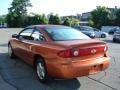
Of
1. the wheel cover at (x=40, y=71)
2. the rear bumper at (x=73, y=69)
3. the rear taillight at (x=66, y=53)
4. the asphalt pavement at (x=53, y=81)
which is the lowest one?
the asphalt pavement at (x=53, y=81)

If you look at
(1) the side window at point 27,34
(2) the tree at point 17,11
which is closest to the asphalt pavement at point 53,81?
(1) the side window at point 27,34

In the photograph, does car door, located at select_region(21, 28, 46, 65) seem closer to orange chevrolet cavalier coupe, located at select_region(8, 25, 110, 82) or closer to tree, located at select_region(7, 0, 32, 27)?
orange chevrolet cavalier coupe, located at select_region(8, 25, 110, 82)

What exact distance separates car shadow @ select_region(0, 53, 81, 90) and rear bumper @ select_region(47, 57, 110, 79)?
1.45 ft

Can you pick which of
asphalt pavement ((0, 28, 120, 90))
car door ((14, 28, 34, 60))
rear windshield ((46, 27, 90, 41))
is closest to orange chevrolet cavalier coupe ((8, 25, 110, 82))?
rear windshield ((46, 27, 90, 41))

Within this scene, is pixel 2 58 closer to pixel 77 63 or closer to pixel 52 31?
pixel 52 31

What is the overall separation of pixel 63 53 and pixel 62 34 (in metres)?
1.20

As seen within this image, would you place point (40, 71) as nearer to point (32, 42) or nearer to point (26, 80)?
point (26, 80)

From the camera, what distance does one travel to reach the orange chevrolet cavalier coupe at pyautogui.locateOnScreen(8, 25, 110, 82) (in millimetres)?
5742

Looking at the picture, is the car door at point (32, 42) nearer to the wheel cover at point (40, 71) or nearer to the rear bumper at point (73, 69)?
the wheel cover at point (40, 71)

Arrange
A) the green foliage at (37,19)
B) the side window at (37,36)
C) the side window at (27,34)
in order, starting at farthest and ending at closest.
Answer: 1. the green foliage at (37,19)
2. the side window at (27,34)
3. the side window at (37,36)

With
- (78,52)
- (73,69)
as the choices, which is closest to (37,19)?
(78,52)

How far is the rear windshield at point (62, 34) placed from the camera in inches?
260

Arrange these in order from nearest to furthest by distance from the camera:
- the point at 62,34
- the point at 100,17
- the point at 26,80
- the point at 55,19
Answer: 1. the point at 26,80
2. the point at 62,34
3. the point at 100,17
4. the point at 55,19

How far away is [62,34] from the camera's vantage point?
6.85 metres
